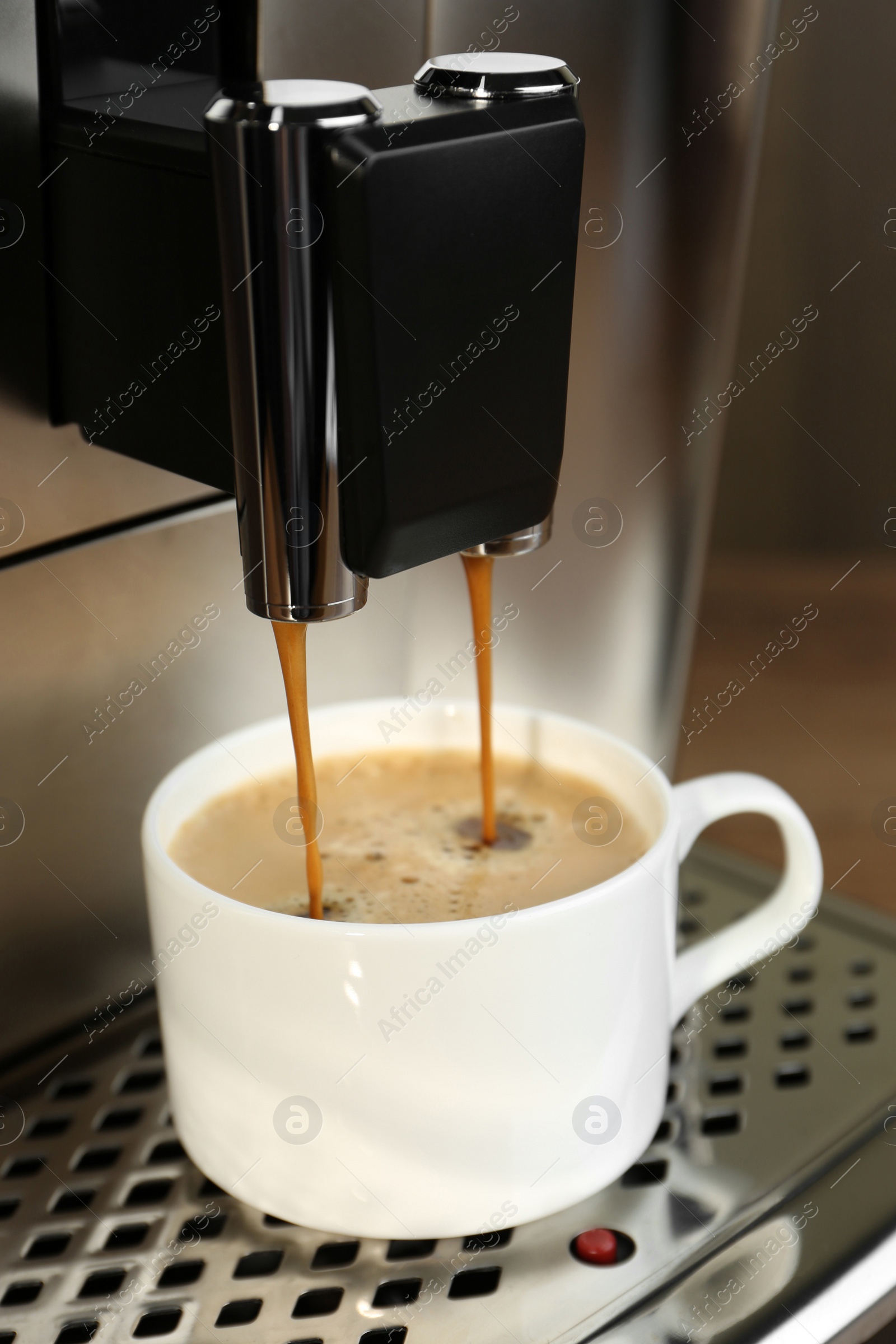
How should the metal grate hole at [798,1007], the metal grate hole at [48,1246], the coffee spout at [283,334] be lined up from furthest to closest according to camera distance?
the metal grate hole at [798,1007] → the metal grate hole at [48,1246] → the coffee spout at [283,334]

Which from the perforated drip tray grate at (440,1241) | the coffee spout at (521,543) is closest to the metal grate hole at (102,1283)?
the perforated drip tray grate at (440,1241)

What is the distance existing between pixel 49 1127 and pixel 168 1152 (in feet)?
0.12

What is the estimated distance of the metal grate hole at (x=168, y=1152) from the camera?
0.39 m

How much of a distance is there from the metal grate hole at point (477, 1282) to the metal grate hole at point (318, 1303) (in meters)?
0.03

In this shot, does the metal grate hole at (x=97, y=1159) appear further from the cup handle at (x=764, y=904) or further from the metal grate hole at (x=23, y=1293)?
the cup handle at (x=764, y=904)

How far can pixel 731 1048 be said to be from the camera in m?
0.45

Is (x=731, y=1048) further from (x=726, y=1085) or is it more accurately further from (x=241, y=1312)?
(x=241, y=1312)

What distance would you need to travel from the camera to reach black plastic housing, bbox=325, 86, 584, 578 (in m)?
0.26

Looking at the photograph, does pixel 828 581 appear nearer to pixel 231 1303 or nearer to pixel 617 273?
pixel 617 273

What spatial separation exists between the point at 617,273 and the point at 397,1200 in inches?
11.1

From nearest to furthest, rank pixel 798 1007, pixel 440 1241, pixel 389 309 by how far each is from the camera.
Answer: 1. pixel 389 309
2. pixel 440 1241
3. pixel 798 1007

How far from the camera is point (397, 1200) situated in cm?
36

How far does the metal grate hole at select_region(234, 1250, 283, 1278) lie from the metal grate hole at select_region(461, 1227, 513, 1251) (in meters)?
0.05

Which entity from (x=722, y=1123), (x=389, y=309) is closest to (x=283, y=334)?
(x=389, y=309)
